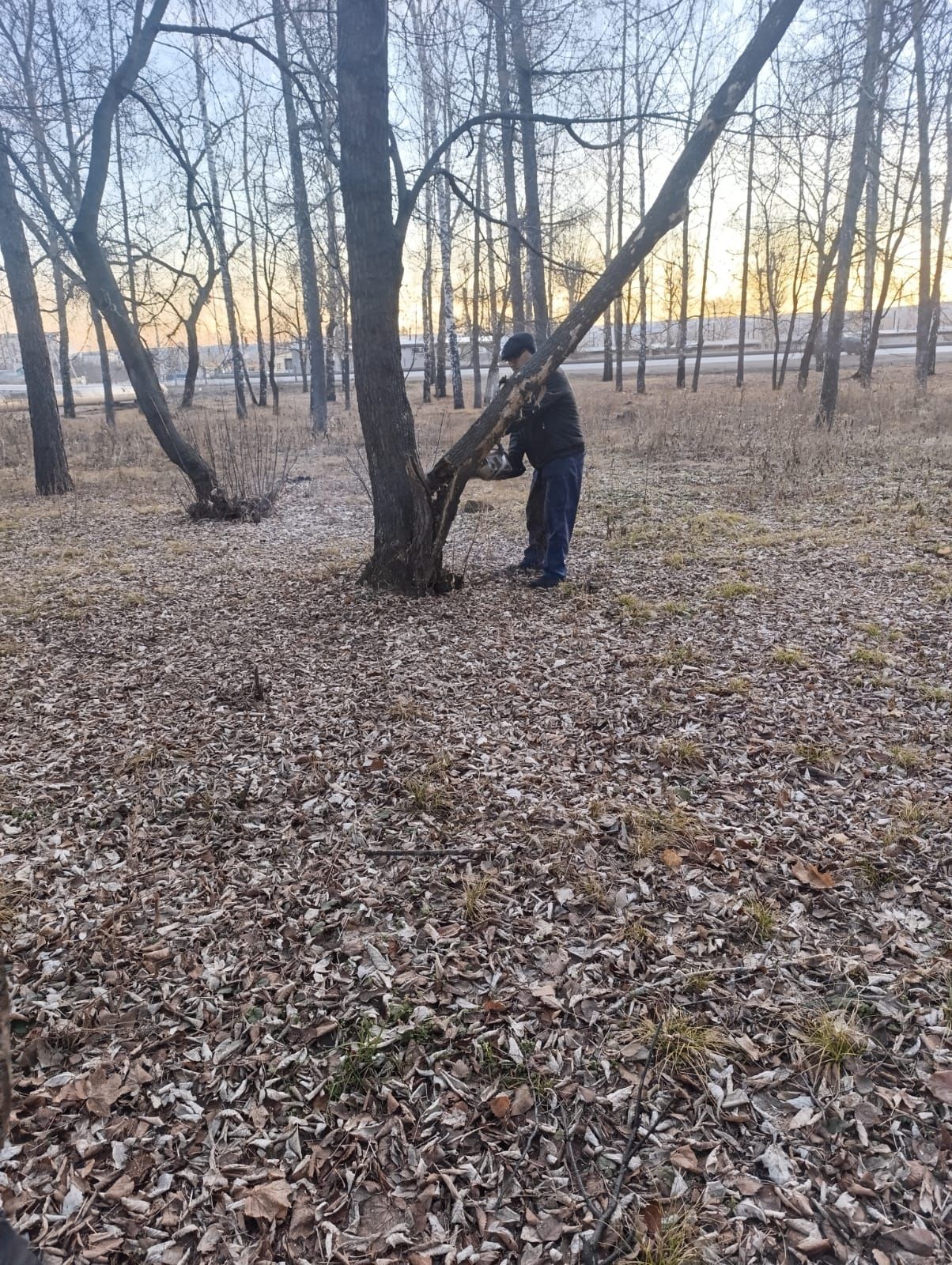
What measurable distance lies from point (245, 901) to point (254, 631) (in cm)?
297

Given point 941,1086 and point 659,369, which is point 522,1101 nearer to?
point 941,1086

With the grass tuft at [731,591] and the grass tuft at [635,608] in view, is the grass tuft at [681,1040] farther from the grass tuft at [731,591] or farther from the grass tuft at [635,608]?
the grass tuft at [731,591]

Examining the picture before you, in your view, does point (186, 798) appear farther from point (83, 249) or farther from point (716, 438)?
point (716, 438)

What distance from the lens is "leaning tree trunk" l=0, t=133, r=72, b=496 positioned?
35.8ft

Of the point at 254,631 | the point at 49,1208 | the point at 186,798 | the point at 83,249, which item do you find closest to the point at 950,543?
the point at 254,631

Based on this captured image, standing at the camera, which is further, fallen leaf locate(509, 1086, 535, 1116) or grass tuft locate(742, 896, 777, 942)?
grass tuft locate(742, 896, 777, 942)

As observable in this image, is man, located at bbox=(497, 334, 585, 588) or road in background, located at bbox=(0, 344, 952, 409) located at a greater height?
road in background, located at bbox=(0, 344, 952, 409)

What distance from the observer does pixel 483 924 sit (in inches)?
112

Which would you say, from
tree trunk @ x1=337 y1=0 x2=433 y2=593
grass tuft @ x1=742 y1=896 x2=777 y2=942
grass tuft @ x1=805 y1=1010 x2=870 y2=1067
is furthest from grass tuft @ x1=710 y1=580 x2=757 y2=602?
grass tuft @ x1=805 y1=1010 x2=870 y2=1067

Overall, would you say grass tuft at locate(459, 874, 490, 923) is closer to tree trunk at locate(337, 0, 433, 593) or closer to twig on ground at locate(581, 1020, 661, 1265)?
twig on ground at locate(581, 1020, 661, 1265)

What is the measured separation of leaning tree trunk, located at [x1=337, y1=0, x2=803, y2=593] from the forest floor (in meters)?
0.72

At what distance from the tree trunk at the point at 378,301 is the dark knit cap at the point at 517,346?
1011 millimetres

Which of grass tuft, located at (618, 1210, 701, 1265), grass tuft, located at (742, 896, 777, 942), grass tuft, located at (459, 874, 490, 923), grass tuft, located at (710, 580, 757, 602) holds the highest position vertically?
grass tuft, located at (710, 580, 757, 602)

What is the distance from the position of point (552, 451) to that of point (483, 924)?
4.46m
